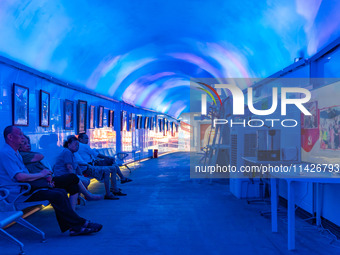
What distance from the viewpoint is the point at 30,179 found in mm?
3711

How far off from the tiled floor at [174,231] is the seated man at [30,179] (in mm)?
127

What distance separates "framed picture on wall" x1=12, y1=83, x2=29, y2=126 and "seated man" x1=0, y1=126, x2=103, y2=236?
3.98ft

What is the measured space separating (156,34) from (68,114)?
281 centimetres

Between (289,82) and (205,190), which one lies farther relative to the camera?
(205,190)

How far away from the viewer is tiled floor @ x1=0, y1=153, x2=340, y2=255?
11.3 feet

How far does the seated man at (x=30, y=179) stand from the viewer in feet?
12.0

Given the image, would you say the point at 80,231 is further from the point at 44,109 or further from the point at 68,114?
the point at 68,114

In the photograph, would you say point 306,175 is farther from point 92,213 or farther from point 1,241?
point 1,241

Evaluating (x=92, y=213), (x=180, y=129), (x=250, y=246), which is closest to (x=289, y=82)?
(x=250, y=246)

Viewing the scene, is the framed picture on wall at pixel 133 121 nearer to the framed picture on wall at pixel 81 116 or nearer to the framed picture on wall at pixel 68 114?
the framed picture on wall at pixel 81 116

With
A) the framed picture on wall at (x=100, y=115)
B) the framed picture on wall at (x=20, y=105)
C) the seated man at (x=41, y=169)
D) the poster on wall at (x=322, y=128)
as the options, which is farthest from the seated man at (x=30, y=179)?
the framed picture on wall at (x=100, y=115)

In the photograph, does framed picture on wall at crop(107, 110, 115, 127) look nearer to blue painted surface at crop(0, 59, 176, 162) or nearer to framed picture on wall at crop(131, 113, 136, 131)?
blue painted surface at crop(0, 59, 176, 162)

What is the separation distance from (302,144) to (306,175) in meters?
1.52

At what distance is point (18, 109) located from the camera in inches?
199
